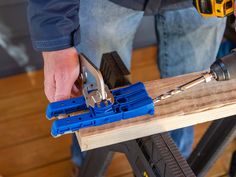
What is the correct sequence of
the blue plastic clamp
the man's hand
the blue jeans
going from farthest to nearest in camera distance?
the blue jeans < the man's hand < the blue plastic clamp

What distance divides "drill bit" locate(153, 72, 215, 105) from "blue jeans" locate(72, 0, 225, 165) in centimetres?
32

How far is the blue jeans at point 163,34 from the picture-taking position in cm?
95

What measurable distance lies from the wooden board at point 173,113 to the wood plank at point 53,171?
0.81 meters

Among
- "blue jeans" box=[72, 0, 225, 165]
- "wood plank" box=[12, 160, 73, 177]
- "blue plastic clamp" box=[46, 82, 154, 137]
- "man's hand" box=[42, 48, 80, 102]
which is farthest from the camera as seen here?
"wood plank" box=[12, 160, 73, 177]

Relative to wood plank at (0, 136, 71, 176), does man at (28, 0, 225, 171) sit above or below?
above

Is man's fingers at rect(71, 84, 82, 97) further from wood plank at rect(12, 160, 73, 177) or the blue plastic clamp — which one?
wood plank at rect(12, 160, 73, 177)

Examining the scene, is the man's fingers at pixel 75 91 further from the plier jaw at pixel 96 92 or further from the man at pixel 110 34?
the plier jaw at pixel 96 92

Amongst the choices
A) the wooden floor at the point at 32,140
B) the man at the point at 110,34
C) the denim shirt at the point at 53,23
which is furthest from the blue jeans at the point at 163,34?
the wooden floor at the point at 32,140

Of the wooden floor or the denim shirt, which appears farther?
the wooden floor

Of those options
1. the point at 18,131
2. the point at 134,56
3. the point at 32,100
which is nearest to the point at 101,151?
the point at 18,131

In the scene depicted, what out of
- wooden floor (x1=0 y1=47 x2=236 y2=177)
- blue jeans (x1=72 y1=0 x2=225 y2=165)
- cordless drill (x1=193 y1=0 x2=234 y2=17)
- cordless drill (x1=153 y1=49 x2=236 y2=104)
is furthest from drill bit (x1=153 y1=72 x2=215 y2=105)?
wooden floor (x1=0 y1=47 x2=236 y2=177)

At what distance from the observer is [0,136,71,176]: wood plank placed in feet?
4.80

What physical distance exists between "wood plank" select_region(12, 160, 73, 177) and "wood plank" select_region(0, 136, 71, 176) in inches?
0.6

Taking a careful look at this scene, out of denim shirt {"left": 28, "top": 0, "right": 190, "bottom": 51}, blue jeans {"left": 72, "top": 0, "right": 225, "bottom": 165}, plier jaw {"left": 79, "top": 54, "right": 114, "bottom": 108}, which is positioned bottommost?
blue jeans {"left": 72, "top": 0, "right": 225, "bottom": 165}
